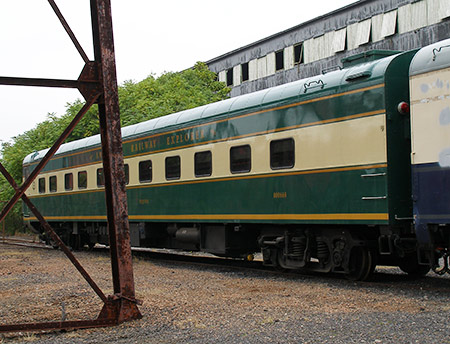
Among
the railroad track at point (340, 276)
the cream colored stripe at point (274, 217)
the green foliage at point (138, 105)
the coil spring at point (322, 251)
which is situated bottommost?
the railroad track at point (340, 276)

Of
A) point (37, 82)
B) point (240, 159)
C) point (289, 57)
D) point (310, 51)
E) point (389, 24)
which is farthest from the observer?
point (289, 57)

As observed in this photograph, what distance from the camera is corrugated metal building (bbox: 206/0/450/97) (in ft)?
86.7

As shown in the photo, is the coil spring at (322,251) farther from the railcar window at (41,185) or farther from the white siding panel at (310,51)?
the white siding panel at (310,51)

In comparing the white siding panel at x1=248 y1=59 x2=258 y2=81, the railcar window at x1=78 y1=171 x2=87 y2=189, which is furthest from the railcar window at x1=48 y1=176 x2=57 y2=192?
the white siding panel at x1=248 y1=59 x2=258 y2=81

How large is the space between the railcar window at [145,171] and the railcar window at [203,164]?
7.24 feet

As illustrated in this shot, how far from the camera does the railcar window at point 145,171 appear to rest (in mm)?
16016

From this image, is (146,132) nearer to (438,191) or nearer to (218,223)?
(218,223)

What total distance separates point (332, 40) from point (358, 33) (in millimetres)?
1883

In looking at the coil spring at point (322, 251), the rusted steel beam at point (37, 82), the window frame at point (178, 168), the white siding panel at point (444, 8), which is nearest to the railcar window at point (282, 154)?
the coil spring at point (322, 251)

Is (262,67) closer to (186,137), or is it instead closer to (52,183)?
(52,183)

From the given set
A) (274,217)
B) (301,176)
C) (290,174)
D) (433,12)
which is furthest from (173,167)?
(433,12)

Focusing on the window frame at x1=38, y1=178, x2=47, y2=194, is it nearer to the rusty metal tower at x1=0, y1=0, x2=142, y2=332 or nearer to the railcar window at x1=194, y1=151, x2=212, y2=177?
the railcar window at x1=194, y1=151, x2=212, y2=177

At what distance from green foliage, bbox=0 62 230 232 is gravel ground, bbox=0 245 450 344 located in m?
15.1

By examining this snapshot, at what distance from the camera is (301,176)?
11.3 m
